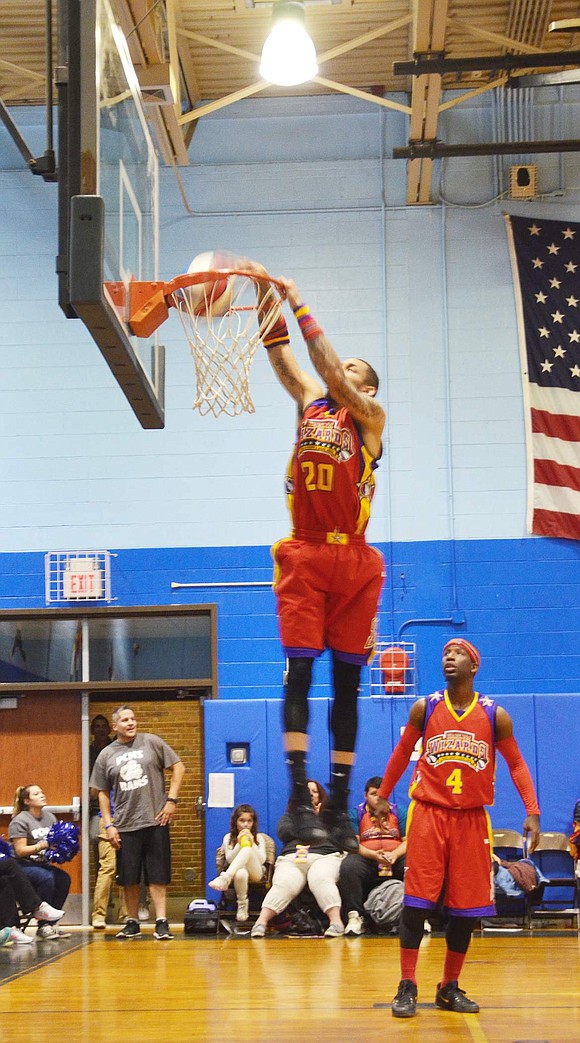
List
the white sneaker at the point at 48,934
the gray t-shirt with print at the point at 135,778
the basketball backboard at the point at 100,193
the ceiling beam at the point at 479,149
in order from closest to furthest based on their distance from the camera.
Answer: the basketball backboard at the point at 100,193 → the gray t-shirt with print at the point at 135,778 → the white sneaker at the point at 48,934 → the ceiling beam at the point at 479,149

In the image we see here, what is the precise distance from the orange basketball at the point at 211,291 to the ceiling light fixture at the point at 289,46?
412cm

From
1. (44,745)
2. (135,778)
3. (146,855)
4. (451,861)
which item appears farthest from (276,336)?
(44,745)

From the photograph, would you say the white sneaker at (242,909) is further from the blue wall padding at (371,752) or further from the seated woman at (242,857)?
the blue wall padding at (371,752)

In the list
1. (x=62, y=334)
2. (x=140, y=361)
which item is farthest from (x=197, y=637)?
(x=140, y=361)

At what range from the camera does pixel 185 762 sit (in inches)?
530

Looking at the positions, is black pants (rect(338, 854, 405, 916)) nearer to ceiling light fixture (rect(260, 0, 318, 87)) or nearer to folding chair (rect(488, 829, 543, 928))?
folding chair (rect(488, 829, 543, 928))

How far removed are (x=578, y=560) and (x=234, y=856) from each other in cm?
446

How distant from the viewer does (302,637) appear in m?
4.42

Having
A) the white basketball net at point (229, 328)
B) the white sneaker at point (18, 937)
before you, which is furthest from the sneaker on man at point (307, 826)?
the white sneaker at point (18, 937)

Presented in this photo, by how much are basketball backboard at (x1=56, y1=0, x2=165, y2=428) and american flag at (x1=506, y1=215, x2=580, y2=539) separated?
7252 mm

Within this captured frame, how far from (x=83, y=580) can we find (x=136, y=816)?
114 inches

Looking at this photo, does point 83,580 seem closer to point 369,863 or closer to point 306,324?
point 369,863

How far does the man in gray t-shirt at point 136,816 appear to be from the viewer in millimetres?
9836

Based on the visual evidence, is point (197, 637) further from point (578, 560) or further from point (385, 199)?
point (385, 199)
